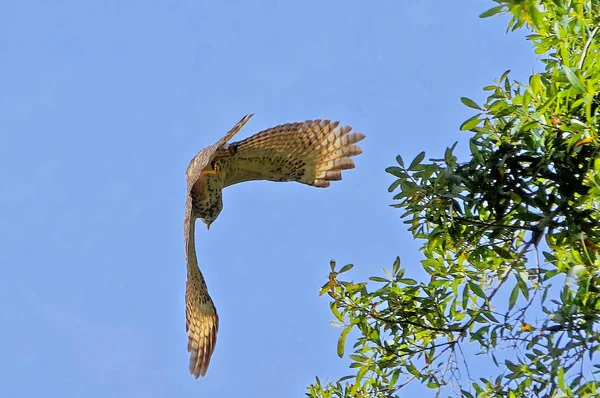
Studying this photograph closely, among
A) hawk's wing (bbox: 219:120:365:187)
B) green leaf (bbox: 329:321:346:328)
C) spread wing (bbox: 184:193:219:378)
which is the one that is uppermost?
hawk's wing (bbox: 219:120:365:187)

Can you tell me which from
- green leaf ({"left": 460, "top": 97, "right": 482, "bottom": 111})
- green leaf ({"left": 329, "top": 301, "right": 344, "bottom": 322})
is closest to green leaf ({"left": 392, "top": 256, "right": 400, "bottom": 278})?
green leaf ({"left": 329, "top": 301, "right": 344, "bottom": 322})

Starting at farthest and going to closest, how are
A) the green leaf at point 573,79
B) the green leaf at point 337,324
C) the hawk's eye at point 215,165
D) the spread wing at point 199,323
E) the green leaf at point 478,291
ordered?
the spread wing at point 199,323 → the hawk's eye at point 215,165 → the green leaf at point 337,324 → the green leaf at point 478,291 → the green leaf at point 573,79

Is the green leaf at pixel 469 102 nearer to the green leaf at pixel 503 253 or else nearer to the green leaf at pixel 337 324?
the green leaf at pixel 503 253

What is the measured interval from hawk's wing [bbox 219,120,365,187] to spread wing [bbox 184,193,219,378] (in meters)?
0.79

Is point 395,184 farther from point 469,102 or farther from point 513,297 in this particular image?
point 513,297

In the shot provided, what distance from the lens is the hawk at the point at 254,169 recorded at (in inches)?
229

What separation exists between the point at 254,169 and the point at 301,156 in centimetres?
35

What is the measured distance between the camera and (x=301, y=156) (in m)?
6.09

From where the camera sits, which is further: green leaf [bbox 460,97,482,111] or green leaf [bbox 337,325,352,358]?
green leaf [bbox 337,325,352,358]

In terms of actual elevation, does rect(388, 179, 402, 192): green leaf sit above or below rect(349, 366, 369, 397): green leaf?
above

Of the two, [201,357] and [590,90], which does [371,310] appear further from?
[201,357]

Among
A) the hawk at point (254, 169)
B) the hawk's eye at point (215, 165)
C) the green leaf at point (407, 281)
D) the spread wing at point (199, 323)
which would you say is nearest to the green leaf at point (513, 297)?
the green leaf at point (407, 281)

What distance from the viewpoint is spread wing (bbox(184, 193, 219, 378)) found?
6.18 metres

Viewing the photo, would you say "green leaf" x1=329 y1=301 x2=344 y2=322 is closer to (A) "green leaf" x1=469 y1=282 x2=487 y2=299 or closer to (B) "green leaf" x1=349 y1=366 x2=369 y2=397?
(B) "green leaf" x1=349 y1=366 x2=369 y2=397
